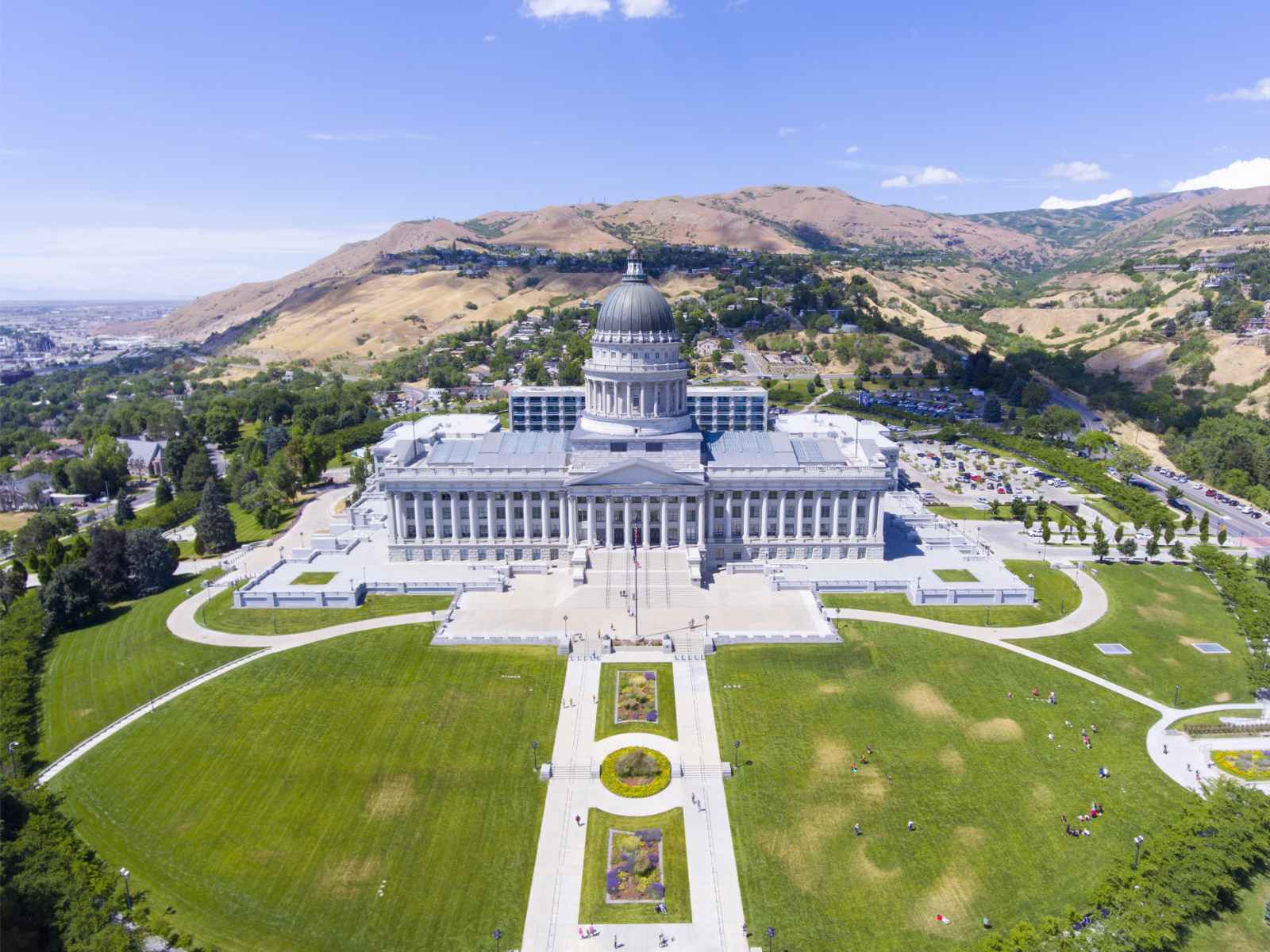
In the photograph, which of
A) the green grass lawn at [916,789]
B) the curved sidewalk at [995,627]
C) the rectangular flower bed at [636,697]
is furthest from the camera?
the curved sidewalk at [995,627]

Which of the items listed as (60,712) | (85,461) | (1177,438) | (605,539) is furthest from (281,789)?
(1177,438)

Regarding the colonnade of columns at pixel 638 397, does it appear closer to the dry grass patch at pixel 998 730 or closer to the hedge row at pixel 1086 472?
the dry grass patch at pixel 998 730

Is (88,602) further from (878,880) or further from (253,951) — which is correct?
(878,880)

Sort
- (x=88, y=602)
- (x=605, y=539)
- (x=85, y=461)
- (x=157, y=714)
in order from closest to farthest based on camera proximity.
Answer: (x=157, y=714), (x=88, y=602), (x=605, y=539), (x=85, y=461)

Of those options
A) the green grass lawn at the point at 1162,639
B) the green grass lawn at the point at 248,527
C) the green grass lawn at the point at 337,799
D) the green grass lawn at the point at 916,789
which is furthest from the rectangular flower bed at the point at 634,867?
the green grass lawn at the point at 248,527

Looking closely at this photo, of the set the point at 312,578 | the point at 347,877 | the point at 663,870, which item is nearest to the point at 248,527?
the point at 312,578

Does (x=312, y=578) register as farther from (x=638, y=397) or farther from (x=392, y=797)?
(x=638, y=397)
